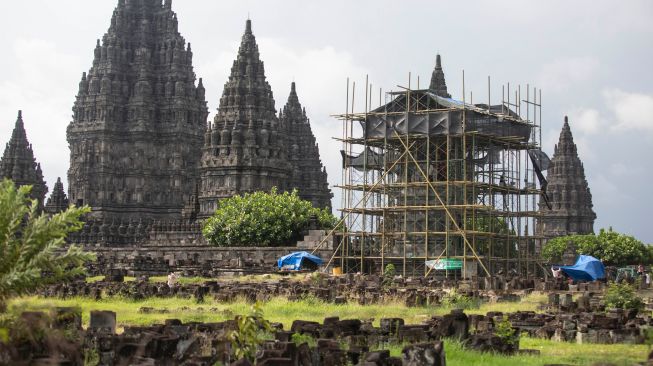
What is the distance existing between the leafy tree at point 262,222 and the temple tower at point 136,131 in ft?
77.3

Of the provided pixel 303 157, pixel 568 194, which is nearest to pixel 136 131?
pixel 303 157

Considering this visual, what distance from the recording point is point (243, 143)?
7494 centimetres

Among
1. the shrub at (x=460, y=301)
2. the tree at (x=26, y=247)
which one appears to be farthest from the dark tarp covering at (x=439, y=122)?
the tree at (x=26, y=247)

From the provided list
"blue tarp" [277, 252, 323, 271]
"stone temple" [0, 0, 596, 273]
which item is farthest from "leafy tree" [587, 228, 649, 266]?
"blue tarp" [277, 252, 323, 271]

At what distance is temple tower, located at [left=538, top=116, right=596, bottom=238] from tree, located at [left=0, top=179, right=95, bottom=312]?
95.7 meters

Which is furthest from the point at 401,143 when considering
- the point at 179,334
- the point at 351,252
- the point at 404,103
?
the point at 179,334

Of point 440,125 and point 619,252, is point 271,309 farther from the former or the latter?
point 619,252

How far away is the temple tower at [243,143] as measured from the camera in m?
74.6

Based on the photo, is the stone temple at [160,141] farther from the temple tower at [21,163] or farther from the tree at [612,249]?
the tree at [612,249]

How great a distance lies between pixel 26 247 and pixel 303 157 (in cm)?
8530

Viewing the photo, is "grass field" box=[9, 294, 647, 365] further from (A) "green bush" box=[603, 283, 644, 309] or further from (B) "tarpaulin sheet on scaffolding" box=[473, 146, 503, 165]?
(B) "tarpaulin sheet on scaffolding" box=[473, 146, 503, 165]

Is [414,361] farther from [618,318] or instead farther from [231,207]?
[231,207]

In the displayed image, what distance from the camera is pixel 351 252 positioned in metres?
53.2

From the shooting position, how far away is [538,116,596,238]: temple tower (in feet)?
352
